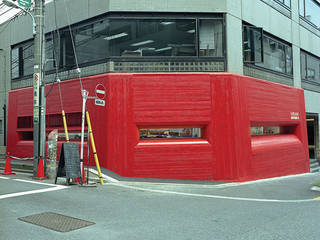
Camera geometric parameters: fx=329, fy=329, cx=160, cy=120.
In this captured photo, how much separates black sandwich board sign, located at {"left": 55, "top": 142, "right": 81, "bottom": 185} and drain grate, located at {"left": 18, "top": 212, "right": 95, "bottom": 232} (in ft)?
12.0

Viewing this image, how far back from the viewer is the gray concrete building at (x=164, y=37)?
42.5 feet

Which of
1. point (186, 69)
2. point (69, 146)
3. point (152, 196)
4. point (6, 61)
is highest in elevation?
point (6, 61)

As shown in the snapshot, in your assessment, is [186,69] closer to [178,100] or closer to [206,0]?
[178,100]

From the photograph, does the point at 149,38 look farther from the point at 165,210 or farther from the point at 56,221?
the point at 56,221

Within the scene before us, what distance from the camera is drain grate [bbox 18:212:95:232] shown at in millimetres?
5838

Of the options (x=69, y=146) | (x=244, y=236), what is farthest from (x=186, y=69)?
(x=244, y=236)

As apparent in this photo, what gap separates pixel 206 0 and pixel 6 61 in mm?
11765

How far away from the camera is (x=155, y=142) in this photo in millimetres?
12391

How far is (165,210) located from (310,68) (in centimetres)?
1649

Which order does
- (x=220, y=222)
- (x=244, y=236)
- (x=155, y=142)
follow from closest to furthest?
(x=244, y=236)
(x=220, y=222)
(x=155, y=142)

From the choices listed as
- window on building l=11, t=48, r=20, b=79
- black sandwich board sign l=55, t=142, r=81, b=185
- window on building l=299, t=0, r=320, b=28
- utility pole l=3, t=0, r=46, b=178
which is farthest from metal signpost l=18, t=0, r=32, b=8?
window on building l=299, t=0, r=320, b=28

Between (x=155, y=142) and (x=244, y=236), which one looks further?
(x=155, y=142)

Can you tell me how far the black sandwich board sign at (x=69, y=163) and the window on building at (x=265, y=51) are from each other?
7.98 m

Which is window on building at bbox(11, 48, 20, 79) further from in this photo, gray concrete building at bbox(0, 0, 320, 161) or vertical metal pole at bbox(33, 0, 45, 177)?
vertical metal pole at bbox(33, 0, 45, 177)
